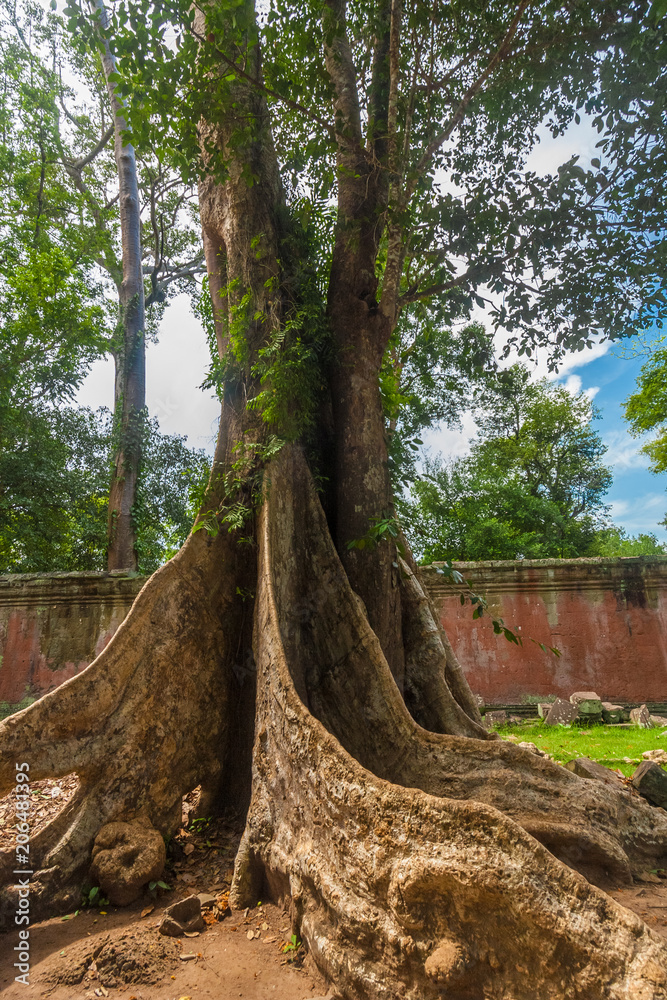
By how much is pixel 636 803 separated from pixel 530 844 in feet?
5.94

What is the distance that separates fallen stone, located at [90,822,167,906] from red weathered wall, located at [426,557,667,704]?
5.71 metres

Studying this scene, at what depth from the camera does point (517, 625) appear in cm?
810

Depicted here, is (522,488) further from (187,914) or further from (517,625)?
(187,914)

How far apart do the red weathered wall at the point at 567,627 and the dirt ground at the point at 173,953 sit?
205 inches

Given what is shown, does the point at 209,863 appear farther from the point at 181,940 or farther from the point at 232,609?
the point at 232,609

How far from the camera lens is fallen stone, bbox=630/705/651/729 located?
23.0 feet

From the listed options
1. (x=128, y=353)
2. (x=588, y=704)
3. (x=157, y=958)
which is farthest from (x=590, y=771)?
(x=128, y=353)

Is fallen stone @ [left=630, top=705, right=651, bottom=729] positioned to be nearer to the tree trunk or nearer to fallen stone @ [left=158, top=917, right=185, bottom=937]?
fallen stone @ [left=158, top=917, right=185, bottom=937]

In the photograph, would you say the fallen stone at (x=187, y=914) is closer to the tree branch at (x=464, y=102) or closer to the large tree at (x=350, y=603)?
the large tree at (x=350, y=603)

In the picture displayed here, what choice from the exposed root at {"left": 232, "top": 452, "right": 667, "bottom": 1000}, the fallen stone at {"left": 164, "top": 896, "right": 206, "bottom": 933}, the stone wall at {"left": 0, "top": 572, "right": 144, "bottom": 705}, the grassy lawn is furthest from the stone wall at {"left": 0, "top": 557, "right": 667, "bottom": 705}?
the fallen stone at {"left": 164, "top": 896, "right": 206, "bottom": 933}

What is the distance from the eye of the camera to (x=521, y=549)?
1617 cm

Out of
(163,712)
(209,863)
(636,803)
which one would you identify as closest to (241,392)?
(163,712)

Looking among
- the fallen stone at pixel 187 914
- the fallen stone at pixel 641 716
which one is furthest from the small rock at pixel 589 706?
the fallen stone at pixel 187 914

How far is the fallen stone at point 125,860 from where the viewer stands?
8.73ft
